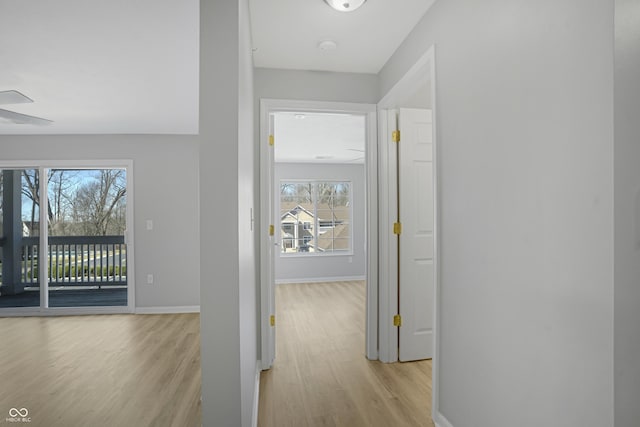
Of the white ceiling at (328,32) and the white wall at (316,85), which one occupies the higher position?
the white ceiling at (328,32)

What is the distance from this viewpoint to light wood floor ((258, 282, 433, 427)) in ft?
6.64

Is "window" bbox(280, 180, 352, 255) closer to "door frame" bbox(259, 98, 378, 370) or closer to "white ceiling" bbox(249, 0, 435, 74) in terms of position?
"door frame" bbox(259, 98, 378, 370)

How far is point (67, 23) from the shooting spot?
6.27 feet

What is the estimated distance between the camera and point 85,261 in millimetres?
5590

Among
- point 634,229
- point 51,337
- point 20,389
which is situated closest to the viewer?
point 634,229

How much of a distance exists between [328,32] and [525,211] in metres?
1.66

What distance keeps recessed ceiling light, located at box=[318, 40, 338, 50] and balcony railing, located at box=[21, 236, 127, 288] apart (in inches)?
185

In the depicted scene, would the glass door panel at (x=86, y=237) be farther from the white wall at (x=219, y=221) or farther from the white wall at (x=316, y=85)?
the white wall at (x=219, y=221)

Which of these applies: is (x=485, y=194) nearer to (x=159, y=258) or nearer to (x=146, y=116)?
(x=146, y=116)

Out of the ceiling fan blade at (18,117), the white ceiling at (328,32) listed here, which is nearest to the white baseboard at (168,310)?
the ceiling fan blade at (18,117)

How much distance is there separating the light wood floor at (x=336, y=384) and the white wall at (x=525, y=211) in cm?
43

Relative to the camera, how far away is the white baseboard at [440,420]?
5.90ft

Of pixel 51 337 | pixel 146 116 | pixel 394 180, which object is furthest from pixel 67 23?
pixel 51 337

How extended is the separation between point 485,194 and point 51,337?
464 cm
